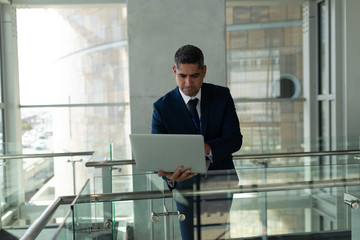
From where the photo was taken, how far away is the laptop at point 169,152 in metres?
2.47

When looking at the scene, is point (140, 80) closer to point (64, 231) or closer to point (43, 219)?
point (43, 219)

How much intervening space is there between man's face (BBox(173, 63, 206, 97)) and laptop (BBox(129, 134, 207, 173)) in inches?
18.3

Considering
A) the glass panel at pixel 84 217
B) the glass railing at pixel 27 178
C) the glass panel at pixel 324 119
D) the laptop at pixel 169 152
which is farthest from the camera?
the glass panel at pixel 324 119

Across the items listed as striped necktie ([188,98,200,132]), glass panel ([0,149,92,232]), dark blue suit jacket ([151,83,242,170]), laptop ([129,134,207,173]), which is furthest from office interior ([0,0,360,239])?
striped necktie ([188,98,200,132])

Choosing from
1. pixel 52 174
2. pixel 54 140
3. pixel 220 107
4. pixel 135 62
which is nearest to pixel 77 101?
pixel 54 140

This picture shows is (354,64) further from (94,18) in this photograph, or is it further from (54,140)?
(54,140)

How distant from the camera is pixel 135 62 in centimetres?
604

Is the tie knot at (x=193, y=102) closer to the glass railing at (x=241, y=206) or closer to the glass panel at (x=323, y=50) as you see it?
the glass railing at (x=241, y=206)

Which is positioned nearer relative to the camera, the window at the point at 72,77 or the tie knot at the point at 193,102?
the tie knot at the point at 193,102

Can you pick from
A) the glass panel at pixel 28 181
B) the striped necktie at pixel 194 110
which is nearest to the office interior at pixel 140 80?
the glass panel at pixel 28 181

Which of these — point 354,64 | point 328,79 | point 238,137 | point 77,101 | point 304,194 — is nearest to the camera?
point 304,194

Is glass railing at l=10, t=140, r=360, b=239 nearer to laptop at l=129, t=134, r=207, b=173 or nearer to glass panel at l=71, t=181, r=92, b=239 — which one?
glass panel at l=71, t=181, r=92, b=239

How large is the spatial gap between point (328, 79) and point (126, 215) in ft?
21.9

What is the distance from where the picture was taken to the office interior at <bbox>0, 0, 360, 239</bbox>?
5996 mm
